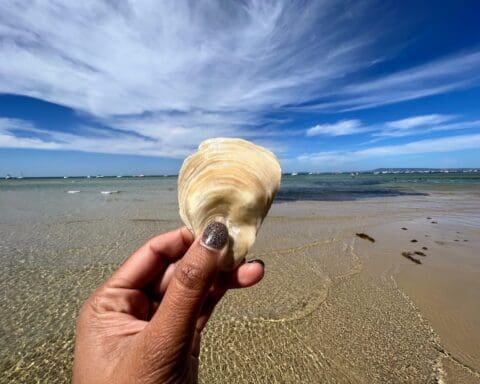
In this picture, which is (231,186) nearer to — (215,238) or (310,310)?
(215,238)

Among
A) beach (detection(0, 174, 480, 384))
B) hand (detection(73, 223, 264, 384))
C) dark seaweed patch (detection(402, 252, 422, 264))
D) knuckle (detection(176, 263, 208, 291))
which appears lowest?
beach (detection(0, 174, 480, 384))

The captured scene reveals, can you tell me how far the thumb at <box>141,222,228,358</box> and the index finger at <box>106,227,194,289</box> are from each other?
0.98 meters

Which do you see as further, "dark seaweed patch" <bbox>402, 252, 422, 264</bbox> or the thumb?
"dark seaweed patch" <bbox>402, 252, 422, 264</bbox>

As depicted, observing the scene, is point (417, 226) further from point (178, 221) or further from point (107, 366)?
point (107, 366)

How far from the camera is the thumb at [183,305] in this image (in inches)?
53.9

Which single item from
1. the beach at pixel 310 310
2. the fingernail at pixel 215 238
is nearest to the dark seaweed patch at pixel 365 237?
the beach at pixel 310 310

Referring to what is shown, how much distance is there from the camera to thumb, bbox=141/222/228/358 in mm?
1370

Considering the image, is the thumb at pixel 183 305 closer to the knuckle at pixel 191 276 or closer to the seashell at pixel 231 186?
the knuckle at pixel 191 276

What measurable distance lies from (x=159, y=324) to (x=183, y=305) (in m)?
0.14

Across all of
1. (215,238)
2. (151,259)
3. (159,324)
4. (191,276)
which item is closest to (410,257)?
(151,259)

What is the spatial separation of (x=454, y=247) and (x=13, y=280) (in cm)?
1072

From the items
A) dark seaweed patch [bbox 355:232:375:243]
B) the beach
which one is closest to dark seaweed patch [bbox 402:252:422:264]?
the beach

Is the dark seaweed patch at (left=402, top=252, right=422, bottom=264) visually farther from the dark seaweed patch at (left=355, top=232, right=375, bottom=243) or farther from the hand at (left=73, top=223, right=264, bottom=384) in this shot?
the hand at (left=73, top=223, right=264, bottom=384)

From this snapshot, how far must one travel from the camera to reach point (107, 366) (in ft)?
4.89
